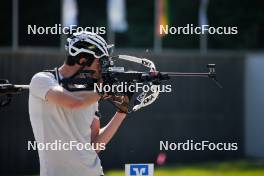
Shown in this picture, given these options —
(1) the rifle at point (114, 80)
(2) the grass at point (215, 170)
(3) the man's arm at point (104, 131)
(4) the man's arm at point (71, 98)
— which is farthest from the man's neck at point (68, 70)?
(2) the grass at point (215, 170)

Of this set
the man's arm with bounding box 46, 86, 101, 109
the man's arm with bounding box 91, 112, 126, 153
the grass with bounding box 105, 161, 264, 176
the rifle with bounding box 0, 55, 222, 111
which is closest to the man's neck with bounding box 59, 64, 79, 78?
the rifle with bounding box 0, 55, 222, 111

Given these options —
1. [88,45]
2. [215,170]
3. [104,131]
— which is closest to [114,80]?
[88,45]

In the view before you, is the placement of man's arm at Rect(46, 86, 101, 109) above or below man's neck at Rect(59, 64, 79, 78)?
below

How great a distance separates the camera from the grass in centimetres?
1027

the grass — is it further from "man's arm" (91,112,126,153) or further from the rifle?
"man's arm" (91,112,126,153)

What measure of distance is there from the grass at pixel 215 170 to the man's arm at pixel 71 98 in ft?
19.8

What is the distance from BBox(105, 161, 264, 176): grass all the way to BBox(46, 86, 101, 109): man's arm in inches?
237

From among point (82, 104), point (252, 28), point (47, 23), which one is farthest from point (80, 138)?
point (252, 28)

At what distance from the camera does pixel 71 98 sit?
12.9ft

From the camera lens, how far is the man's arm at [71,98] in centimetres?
395

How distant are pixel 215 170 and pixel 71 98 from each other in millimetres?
7117

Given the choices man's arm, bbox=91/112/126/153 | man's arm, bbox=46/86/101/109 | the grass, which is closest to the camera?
man's arm, bbox=46/86/101/109

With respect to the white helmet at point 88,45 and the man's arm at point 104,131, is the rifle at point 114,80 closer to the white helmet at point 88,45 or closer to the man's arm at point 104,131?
the white helmet at point 88,45

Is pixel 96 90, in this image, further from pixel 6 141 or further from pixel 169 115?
pixel 169 115
